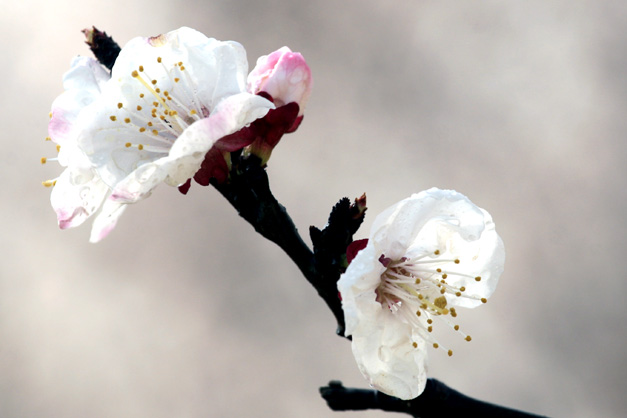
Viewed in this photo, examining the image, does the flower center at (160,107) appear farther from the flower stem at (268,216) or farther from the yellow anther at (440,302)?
the yellow anther at (440,302)

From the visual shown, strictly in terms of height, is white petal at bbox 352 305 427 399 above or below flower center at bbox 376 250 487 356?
below

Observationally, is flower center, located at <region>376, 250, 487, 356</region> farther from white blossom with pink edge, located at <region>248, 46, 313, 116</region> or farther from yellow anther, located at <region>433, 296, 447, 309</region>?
white blossom with pink edge, located at <region>248, 46, 313, 116</region>

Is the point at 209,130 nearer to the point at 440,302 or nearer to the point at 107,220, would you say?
the point at 107,220

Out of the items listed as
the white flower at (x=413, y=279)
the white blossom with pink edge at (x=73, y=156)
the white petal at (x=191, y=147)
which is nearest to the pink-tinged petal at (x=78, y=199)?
the white blossom with pink edge at (x=73, y=156)

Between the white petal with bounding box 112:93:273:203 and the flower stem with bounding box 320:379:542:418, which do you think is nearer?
the white petal with bounding box 112:93:273:203

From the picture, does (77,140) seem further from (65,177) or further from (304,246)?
(304,246)

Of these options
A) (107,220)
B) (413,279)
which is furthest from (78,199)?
(413,279)

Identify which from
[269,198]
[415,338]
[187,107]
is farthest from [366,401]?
[187,107]

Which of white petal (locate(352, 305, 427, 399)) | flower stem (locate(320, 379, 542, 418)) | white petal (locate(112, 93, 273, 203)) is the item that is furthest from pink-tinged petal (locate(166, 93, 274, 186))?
flower stem (locate(320, 379, 542, 418))
